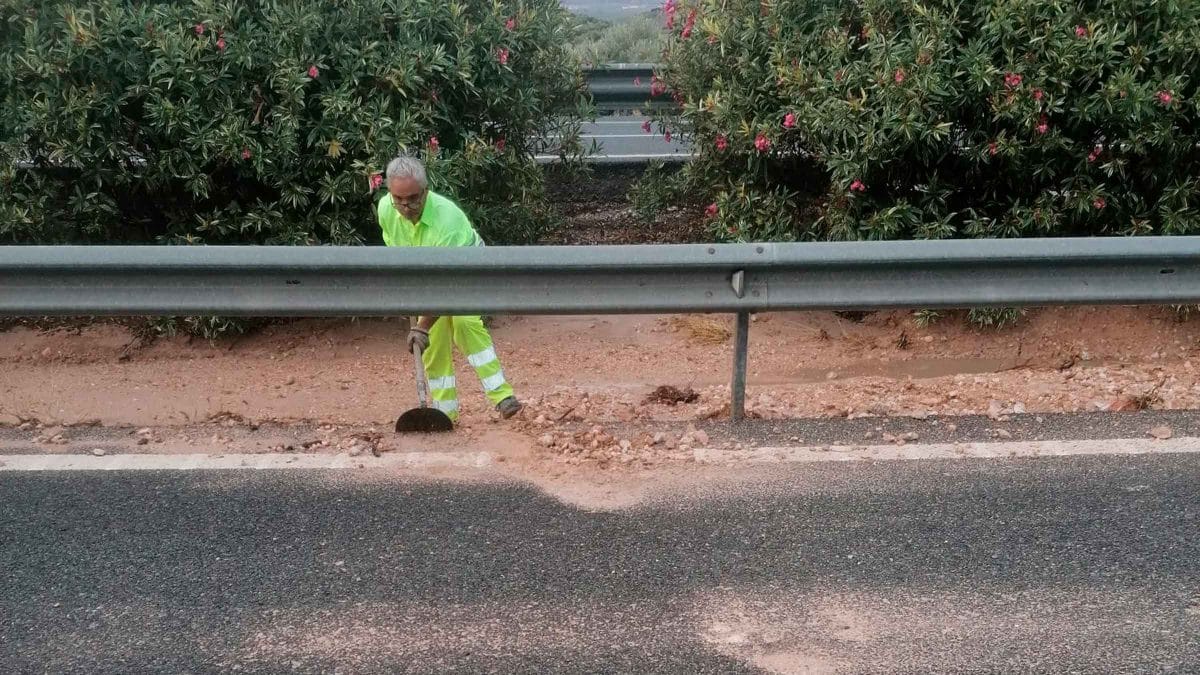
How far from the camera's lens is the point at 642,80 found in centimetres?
935

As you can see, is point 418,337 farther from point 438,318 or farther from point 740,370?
point 740,370

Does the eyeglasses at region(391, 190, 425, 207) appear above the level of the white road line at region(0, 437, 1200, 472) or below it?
above

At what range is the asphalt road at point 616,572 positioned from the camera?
120 inches

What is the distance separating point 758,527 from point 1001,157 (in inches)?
139

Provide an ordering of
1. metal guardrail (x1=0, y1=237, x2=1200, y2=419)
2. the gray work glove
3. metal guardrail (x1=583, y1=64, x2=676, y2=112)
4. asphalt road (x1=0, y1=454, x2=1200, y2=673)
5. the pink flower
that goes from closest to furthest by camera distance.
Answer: asphalt road (x1=0, y1=454, x2=1200, y2=673) < metal guardrail (x1=0, y1=237, x2=1200, y2=419) < the gray work glove < the pink flower < metal guardrail (x1=583, y1=64, x2=676, y2=112)

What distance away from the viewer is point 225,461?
4.34 metres

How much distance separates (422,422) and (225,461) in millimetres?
793

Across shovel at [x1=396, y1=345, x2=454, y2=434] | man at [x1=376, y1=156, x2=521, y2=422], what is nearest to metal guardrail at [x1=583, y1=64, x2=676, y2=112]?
man at [x1=376, y1=156, x2=521, y2=422]

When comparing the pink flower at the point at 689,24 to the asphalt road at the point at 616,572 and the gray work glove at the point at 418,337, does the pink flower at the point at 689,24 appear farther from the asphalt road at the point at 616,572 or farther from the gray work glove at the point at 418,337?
the asphalt road at the point at 616,572

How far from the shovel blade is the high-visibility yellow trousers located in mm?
322

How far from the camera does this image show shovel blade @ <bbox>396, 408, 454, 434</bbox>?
182 inches

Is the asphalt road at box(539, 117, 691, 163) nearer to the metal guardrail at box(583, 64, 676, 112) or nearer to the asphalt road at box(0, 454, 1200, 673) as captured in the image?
the metal guardrail at box(583, 64, 676, 112)

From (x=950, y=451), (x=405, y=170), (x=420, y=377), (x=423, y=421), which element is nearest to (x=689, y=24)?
(x=405, y=170)

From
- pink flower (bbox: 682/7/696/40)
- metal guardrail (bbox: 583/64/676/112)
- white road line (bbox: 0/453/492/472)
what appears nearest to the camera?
white road line (bbox: 0/453/492/472)
